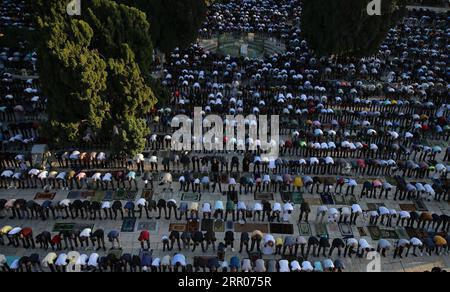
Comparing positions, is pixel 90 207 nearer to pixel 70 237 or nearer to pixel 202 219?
pixel 70 237

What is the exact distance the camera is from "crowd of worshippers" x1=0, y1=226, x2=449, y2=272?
19.9m

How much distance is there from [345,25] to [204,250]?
27.8 meters

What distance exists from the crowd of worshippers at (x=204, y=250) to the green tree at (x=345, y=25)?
23.7 m

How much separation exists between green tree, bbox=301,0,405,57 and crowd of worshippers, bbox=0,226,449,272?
23.7 metres

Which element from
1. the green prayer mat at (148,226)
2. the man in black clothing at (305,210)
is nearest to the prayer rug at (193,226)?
the green prayer mat at (148,226)

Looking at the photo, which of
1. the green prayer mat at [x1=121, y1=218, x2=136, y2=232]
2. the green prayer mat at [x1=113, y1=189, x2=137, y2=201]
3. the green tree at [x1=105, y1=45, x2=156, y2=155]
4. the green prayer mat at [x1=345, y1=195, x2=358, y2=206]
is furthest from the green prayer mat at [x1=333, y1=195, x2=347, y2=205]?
the green tree at [x1=105, y1=45, x2=156, y2=155]

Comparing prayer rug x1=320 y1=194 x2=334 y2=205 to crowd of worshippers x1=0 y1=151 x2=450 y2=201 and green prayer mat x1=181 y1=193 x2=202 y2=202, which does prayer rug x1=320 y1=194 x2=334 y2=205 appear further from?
green prayer mat x1=181 y1=193 x2=202 y2=202

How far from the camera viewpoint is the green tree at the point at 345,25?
38.8m

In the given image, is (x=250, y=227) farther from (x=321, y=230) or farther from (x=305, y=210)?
(x=321, y=230)

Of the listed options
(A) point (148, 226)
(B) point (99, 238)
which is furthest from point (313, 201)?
A: (B) point (99, 238)

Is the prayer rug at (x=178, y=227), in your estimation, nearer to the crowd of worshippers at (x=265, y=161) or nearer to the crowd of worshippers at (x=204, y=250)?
the crowd of worshippers at (x=265, y=161)

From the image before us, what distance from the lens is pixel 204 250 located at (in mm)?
22422

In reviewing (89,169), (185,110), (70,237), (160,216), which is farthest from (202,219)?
(185,110)

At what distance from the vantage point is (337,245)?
69.8 feet
